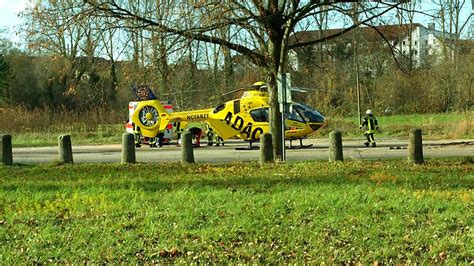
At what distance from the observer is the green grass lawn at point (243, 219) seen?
6828mm

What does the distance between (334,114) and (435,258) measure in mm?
37750

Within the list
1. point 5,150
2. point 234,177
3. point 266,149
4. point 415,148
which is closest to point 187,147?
point 266,149

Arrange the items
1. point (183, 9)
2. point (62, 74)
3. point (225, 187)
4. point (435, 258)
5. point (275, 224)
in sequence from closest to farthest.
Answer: point (435, 258) < point (275, 224) < point (225, 187) < point (183, 9) < point (62, 74)

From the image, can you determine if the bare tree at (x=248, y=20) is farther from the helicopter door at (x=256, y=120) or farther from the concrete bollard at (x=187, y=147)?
the helicopter door at (x=256, y=120)

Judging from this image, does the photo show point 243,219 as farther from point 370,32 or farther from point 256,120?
point 256,120

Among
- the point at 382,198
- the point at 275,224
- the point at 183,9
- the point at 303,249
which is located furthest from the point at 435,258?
the point at 183,9

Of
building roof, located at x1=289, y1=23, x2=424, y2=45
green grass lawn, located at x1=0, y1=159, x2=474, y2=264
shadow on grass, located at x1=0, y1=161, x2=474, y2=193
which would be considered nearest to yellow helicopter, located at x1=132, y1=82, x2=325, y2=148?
building roof, located at x1=289, y1=23, x2=424, y2=45

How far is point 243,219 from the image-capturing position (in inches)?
324

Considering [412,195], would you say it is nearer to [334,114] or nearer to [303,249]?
[303,249]

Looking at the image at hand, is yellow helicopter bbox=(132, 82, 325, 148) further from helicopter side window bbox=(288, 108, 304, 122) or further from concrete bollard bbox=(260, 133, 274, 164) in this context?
concrete bollard bbox=(260, 133, 274, 164)

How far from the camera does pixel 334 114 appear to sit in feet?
144

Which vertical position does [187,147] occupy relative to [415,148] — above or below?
above

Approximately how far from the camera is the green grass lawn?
6828mm

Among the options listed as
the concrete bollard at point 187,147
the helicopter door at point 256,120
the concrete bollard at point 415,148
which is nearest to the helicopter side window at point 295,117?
the helicopter door at point 256,120
